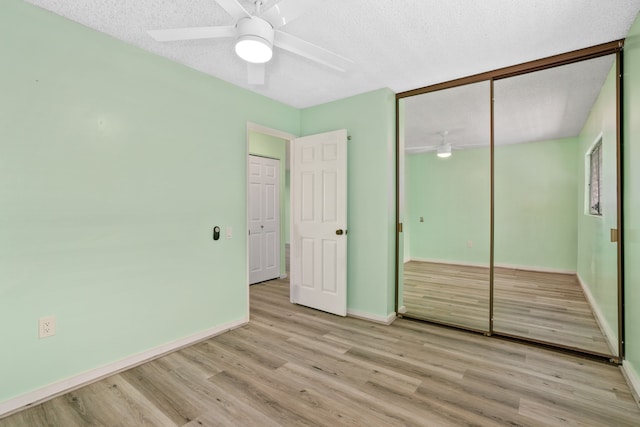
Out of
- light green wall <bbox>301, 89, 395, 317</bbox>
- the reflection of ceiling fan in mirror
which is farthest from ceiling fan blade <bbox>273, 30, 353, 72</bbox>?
the reflection of ceiling fan in mirror

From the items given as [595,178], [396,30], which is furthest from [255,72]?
[595,178]

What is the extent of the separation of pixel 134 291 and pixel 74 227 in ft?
2.11

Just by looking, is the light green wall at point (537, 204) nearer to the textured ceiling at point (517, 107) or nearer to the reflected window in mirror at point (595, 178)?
the textured ceiling at point (517, 107)

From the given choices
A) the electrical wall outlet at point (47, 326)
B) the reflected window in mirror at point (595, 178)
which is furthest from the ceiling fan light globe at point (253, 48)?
the reflected window in mirror at point (595, 178)

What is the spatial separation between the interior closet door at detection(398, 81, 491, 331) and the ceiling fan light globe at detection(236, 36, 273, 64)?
1976mm

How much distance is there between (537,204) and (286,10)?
5734 mm

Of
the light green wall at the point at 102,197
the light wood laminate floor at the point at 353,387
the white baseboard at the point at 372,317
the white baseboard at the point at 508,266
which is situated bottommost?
the light wood laminate floor at the point at 353,387

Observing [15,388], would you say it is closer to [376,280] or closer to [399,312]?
[376,280]

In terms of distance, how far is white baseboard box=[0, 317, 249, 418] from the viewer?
1875 mm

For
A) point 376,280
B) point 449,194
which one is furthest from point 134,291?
point 449,194

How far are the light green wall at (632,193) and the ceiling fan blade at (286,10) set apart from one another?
7.11 ft

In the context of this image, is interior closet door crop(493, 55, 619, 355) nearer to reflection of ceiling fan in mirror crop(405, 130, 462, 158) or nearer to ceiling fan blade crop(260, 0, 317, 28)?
reflection of ceiling fan in mirror crop(405, 130, 462, 158)

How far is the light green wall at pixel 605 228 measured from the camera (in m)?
2.61

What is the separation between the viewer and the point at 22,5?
6.22 ft
